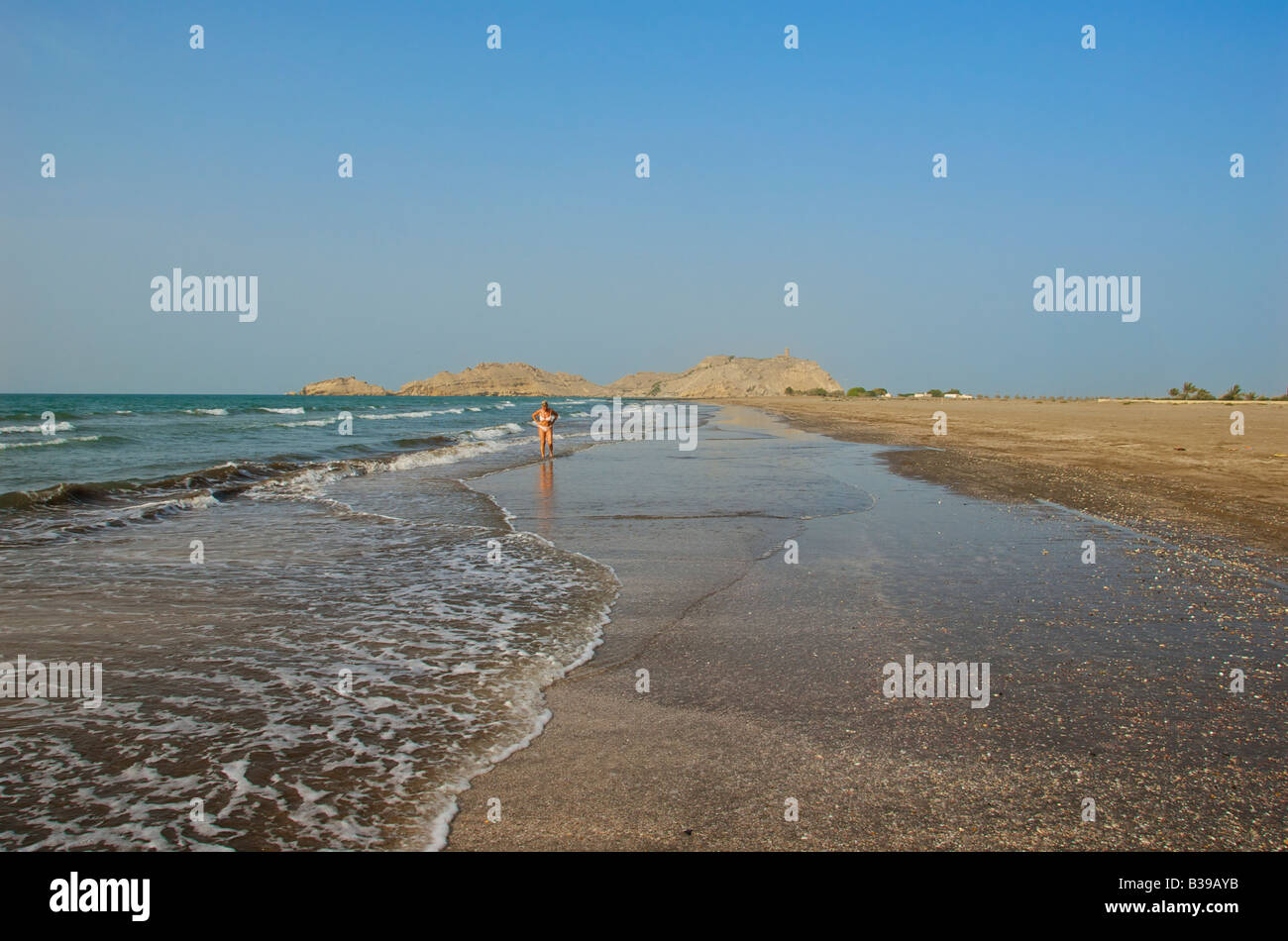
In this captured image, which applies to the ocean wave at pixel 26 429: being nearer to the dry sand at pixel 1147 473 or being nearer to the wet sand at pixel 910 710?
the wet sand at pixel 910 710

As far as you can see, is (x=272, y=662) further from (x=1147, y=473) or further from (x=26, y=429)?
(x=26, y=429)

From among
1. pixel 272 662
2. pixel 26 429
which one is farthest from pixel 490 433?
pixel 272 662

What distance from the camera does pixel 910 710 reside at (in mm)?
4555

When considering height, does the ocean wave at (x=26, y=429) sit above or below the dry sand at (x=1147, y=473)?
above

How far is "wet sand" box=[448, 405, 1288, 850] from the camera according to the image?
3.28 metres

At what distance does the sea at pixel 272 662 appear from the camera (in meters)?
3.50

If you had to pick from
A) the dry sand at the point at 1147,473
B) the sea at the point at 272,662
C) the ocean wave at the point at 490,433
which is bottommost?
the sea at the point at 272,662

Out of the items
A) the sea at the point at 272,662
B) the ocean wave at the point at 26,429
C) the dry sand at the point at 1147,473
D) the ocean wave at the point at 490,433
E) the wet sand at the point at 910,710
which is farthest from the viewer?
the ocean wave at the point at 490,433

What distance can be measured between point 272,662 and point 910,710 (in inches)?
186

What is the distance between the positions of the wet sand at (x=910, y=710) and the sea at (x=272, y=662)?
1.49ft

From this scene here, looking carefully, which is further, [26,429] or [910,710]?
[26,429]

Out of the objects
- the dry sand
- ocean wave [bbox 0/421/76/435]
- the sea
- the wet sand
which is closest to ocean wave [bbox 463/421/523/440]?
the dry sand

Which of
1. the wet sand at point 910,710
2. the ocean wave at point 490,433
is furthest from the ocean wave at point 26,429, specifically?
the wet sand at point 910,710
